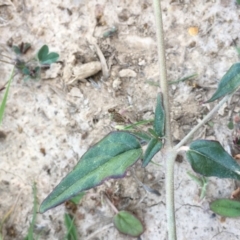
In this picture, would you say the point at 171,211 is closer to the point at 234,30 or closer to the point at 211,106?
the point at 211,106

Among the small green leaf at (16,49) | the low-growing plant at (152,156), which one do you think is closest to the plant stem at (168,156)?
the low-growing plant at (152,156)

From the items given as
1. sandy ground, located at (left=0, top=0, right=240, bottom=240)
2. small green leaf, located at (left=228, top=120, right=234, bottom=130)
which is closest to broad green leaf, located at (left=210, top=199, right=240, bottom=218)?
sandy ground, located at (left=0, top=0, right=240, bottom=240)

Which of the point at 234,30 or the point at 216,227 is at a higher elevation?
the point at 234,30

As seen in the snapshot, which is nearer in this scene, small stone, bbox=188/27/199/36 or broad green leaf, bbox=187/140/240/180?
broad green leaf, bbox=187/140/240/180

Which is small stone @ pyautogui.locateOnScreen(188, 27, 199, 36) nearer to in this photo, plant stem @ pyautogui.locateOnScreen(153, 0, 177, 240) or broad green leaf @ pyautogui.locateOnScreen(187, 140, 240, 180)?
plant stem @ pyautogui.locateOnScreen(153, 0, 177, 240)

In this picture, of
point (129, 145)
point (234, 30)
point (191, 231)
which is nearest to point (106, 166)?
point (129, 145)

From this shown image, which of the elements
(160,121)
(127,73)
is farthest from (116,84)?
(160,121)

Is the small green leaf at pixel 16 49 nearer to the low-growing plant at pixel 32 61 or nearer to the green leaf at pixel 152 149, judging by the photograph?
the low-growing plant at pixel 32 61
